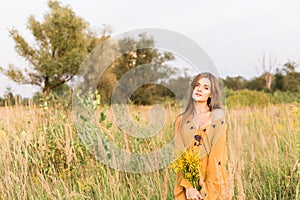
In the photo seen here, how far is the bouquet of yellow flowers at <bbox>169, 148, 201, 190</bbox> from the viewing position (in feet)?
6.97

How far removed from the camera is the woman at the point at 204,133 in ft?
7.22

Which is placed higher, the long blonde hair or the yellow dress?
the long blonde hair

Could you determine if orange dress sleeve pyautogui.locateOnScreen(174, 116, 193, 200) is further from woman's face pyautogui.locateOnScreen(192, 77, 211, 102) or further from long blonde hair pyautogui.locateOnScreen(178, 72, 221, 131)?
woman's face pyautogui.locateOnScreen(192, 77, 211, 102)

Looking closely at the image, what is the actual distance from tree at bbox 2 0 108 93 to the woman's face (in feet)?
71.0

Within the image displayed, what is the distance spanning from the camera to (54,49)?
24641mm

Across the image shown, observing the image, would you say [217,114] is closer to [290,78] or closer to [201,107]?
[201,107]

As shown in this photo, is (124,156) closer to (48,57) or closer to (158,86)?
(158,86)

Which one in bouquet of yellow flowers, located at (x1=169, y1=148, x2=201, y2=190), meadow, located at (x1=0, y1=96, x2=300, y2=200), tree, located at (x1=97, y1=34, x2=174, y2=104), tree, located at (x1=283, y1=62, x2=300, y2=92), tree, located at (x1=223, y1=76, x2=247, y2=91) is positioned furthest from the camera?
tree, located at (x1=223, y1=76, x2=247, y2=91)

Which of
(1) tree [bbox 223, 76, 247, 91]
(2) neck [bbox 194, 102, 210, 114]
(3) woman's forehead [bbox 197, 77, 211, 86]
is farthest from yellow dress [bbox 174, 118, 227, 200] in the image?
(1) tree [bbox 223, 76, 247, 91]

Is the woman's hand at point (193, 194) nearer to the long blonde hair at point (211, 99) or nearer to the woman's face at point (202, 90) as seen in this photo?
→ the long blonde hair at point (211, 99)

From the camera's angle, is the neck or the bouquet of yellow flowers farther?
the neck

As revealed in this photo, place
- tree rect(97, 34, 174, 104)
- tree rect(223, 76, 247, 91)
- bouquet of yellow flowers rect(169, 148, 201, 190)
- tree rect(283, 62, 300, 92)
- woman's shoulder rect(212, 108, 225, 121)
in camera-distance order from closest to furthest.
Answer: bouquet of yellow flowers rect(169, 148, 201, 190)
woman's shoulder rect(212, 108, 225, 121)
tree rect(97, 34, 174, 104)
tree rect(283, 62, 300, 92)
tree rect(223, 76, 247, 91)

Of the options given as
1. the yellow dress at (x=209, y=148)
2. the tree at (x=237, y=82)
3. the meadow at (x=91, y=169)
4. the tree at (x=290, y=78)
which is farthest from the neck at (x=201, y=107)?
the tree at (x=237, y=82)

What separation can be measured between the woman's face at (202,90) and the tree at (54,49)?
2165 centimetres
